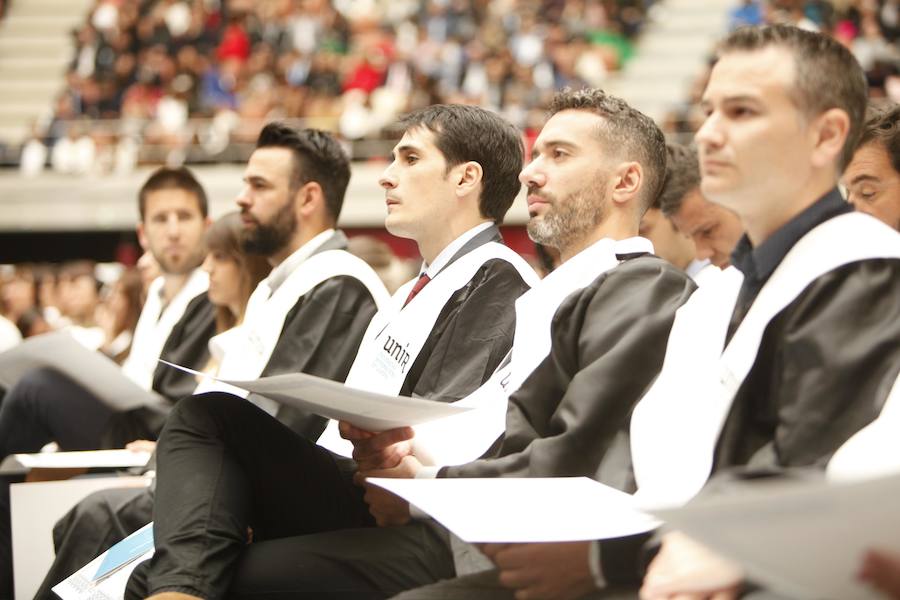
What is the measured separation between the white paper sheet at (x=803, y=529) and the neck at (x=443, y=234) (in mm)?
1988

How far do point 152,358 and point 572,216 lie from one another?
278 cm

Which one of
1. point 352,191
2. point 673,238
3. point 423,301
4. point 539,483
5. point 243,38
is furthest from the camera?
point 243,38

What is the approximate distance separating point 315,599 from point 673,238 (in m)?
1.89

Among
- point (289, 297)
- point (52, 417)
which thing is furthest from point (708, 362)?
point (52, 417)

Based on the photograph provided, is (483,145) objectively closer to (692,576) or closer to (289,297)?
(289,297)

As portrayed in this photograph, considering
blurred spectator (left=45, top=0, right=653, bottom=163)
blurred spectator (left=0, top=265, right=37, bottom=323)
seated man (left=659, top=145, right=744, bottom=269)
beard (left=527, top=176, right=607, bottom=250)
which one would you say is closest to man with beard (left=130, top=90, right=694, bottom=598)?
beard (left=527, top=176, right=607, bottom=250)

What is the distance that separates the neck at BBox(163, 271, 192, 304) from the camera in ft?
17.6

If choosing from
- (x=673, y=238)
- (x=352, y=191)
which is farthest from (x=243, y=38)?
(x=673, y=238)

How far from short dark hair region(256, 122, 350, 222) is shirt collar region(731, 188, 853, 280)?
7.62ft

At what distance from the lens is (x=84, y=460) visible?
3785 mm

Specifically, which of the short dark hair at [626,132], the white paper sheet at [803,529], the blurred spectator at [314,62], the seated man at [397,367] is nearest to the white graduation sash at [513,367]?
the seated man at [397,367]

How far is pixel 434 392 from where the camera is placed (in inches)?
119

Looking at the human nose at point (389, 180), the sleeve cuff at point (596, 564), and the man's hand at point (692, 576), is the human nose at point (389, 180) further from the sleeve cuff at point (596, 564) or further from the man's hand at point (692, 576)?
the man's hand at point (692, 576)

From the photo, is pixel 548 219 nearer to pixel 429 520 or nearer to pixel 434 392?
pixel 434 392
